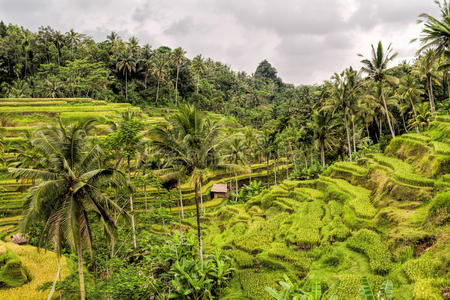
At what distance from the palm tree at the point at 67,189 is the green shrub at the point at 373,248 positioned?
1022cm

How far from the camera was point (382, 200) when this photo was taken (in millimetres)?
13594

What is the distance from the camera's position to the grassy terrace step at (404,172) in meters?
12.3

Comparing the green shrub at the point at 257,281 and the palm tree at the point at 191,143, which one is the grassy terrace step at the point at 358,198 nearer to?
the green shrub at the point at 257,281

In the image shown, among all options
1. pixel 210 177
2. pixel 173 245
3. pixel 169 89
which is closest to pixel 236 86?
pixel 169 89

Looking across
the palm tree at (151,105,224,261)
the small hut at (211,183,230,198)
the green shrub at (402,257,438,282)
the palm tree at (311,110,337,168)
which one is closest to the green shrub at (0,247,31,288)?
the palm tree at (151,105,224,261)

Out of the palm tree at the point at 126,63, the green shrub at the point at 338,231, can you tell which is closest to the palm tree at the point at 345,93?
the green shrub at the point at 338,231

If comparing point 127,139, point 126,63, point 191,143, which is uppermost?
point 126,63

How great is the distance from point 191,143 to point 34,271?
12.3 metres

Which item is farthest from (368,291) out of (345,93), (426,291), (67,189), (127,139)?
(345,93)

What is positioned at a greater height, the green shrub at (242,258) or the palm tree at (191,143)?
the palm tree at (191,143)

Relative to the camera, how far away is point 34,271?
15.1 meters

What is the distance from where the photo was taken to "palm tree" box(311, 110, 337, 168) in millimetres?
31766

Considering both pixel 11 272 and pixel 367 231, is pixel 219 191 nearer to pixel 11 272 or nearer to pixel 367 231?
pixel 11 272

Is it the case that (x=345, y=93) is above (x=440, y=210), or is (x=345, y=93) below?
Result: above
